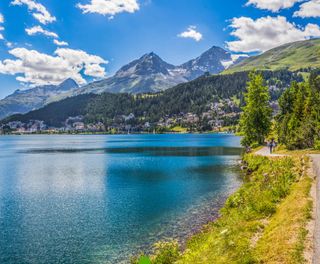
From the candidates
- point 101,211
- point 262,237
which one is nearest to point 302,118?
point 101,211

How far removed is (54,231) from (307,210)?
27280 mm

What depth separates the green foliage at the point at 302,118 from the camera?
70.4 metres

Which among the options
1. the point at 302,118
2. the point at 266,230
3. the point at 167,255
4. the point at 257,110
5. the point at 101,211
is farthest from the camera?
the point at 257,110

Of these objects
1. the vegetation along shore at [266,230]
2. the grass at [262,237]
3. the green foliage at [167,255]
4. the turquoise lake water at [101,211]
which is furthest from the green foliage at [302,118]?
the green foliage at [167,255]

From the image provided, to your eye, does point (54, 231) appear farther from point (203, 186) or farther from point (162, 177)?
point (162, 177)

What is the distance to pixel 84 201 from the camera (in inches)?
2019

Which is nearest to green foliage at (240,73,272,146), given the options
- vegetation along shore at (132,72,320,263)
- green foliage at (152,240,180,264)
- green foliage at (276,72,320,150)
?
green foliage at (276,72,320,150)

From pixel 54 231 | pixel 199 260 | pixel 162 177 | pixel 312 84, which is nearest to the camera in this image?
pixel 199 260

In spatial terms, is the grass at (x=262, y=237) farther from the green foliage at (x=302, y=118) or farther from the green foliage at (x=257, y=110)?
the green foliage at (x=257, y=110)

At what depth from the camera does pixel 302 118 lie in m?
77.1

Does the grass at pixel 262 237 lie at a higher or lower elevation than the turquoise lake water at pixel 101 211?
higher

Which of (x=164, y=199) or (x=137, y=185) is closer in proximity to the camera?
(x=164, y=199)

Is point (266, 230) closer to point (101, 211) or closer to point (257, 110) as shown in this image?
point (101, 211)

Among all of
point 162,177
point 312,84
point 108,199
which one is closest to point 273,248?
point 108,199
